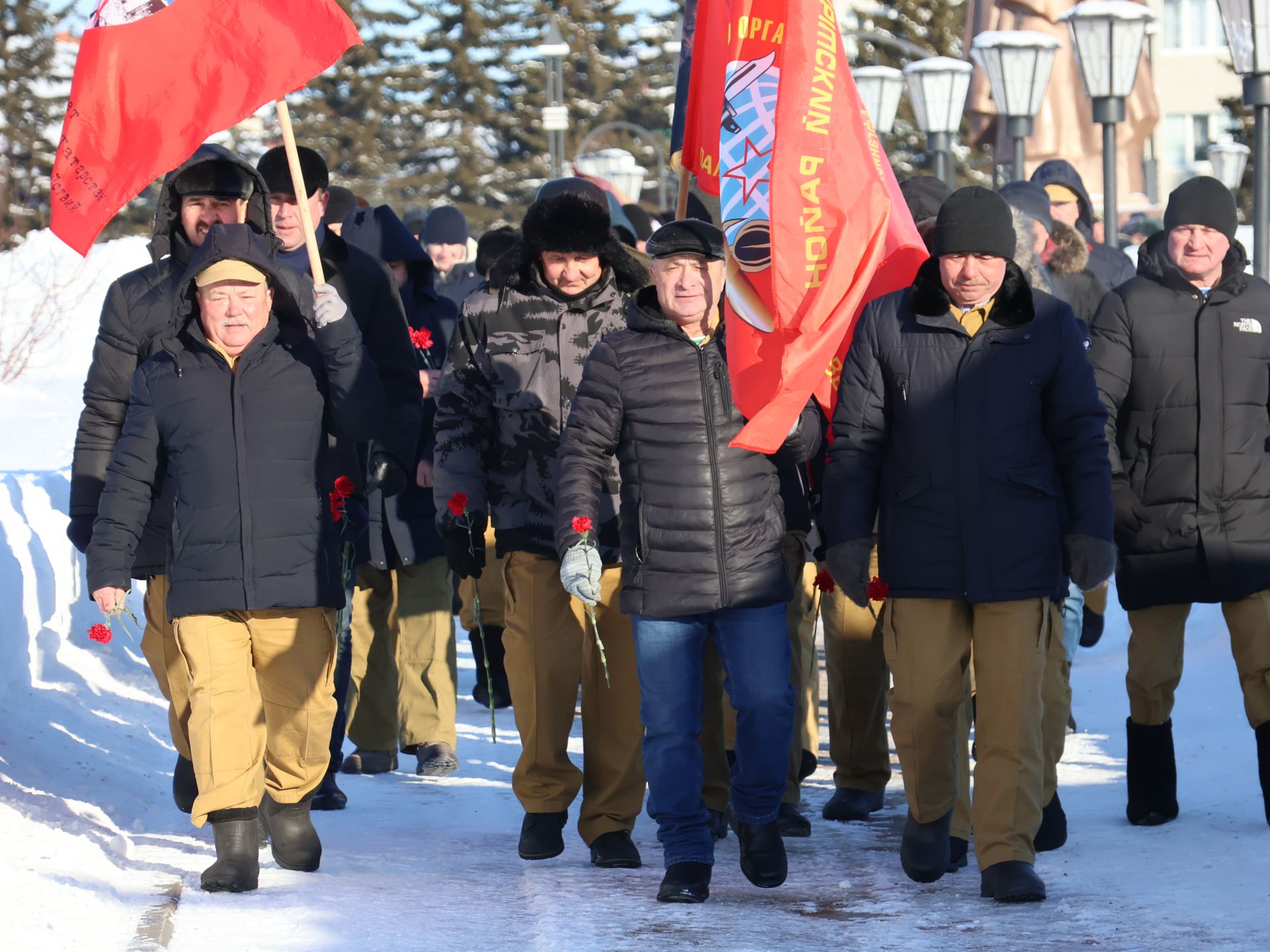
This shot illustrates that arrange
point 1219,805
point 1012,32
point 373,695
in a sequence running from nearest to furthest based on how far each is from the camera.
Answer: point 1219,805
point 373,695
point 1012,32

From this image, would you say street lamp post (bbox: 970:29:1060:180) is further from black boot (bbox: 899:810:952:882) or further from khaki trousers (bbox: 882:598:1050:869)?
black boot (bbox: 899:810:952:882)

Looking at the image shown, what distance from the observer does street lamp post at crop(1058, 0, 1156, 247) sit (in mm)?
16391

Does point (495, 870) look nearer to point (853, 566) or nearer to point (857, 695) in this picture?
point (853, 566)

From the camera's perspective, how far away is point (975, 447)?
6602mm

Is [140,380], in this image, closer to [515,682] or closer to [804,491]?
[515,682]

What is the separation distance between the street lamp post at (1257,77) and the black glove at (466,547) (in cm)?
598

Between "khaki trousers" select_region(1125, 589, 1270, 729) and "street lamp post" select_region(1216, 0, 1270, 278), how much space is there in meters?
4.74

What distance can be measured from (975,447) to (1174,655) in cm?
161

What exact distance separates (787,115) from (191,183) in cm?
201

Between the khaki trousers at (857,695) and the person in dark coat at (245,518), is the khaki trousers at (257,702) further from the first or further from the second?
the khaki trousers at (857,695)

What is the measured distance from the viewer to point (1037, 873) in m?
6.87

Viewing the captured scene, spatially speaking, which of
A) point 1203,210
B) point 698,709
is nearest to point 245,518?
point 698,709

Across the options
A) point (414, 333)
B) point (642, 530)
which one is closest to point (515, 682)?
point (642, 530)

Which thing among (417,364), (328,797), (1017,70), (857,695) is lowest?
(328,797)
